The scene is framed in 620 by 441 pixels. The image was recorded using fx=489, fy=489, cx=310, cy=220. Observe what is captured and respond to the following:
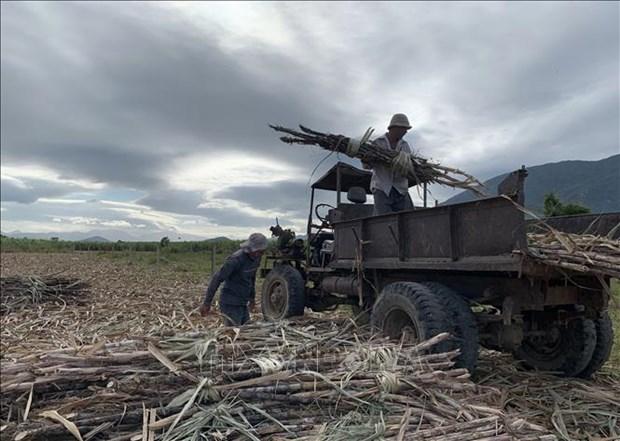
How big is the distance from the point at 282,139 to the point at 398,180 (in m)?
1.58

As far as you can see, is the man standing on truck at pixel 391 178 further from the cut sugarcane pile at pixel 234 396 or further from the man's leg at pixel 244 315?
the cut sugarcane pile at pixel 234 396

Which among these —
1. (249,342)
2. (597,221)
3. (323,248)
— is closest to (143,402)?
(249,342)

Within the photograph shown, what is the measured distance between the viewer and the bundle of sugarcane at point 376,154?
19.6ft

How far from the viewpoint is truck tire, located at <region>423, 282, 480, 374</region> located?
423 cm

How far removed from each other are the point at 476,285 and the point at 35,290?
9.07 meters

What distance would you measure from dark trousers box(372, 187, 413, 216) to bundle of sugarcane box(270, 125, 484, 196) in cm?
31

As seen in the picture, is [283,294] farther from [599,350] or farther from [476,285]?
[599,350]

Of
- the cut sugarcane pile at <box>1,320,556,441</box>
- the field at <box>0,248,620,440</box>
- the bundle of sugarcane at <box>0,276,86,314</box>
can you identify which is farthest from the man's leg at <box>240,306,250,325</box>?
the bundle of sugarcane at <box>0,276,86,314</box>

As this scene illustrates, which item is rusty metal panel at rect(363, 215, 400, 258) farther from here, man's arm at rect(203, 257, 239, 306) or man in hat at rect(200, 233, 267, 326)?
man's arm at rect(203, 257, 239, 306)

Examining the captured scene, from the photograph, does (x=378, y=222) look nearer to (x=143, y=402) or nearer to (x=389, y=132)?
(x=389, y=132)

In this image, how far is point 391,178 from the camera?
627cm

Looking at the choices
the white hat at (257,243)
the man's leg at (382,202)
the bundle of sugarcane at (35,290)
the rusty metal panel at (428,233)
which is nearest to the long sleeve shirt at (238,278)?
the white hat at (257,243)

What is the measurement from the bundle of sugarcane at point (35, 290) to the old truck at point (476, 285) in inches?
257

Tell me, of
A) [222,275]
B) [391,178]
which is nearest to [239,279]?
[222,275]
